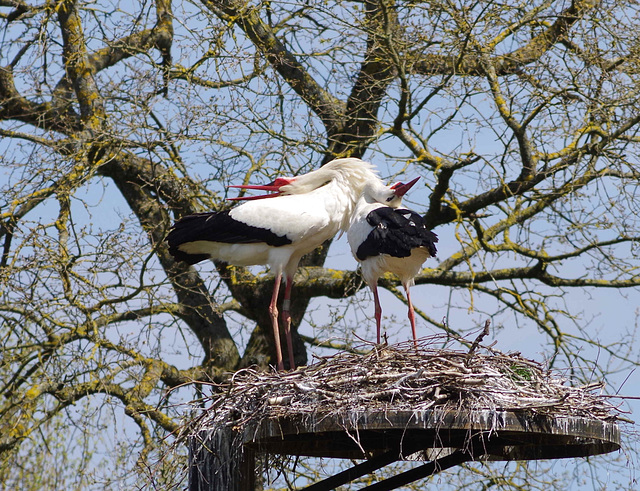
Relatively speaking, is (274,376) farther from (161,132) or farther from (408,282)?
(161,132)

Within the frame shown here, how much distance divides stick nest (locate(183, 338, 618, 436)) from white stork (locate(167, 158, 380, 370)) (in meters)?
1.77

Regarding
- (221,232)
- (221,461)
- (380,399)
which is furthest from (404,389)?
(221,232)

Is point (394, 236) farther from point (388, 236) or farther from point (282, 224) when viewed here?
point (282, 224)

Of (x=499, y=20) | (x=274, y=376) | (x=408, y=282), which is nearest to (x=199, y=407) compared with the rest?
(x=274, y=376)

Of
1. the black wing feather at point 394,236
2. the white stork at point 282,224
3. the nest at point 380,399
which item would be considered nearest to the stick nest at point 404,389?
the nest at point 380,399

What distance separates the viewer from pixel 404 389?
4789 mm

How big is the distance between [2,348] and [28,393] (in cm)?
57

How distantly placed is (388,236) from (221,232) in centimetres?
129

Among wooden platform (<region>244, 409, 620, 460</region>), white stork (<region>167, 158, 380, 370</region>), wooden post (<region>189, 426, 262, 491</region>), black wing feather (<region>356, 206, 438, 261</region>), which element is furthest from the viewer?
white stork (<region>167, 158, 380, 370</region>)

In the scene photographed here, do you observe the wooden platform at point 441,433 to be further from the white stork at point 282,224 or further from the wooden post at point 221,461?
the white stork at point 282,224

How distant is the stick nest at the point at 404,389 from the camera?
4707mm

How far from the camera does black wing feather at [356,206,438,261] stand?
6.61m

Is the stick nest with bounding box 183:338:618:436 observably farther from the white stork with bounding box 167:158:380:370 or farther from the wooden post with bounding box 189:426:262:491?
the white stork with bounding box 167:158:380:370

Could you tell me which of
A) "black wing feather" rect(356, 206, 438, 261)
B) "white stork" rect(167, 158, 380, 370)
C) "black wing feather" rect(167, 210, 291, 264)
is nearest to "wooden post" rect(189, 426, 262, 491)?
"white stork" rect(167, 158, 380, 370)
